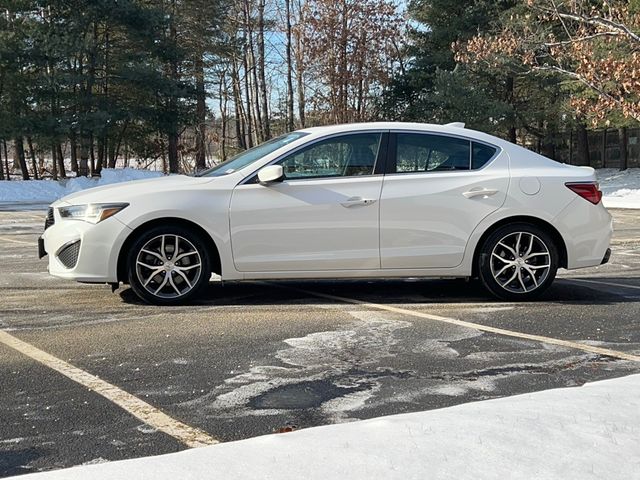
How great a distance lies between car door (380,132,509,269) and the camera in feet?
19.4

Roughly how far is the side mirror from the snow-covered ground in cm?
1796

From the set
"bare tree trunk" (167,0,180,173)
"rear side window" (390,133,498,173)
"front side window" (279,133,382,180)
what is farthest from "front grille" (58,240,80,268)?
"bare tree trunk" (167,0,180,173)

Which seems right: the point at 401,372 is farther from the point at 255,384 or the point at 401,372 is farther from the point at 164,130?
the point at 164,130

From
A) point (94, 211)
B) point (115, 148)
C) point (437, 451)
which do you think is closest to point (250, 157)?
point (94, 211)

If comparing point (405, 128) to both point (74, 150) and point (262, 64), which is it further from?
point (262, 64)

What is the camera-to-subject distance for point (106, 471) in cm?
244

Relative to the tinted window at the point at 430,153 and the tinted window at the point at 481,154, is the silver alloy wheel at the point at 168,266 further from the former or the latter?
the tinted window at the point at 481,154

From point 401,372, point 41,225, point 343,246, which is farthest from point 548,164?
point 41,225

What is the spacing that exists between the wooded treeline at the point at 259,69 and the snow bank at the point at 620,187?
211 cm

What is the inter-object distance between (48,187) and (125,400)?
26.0 metres

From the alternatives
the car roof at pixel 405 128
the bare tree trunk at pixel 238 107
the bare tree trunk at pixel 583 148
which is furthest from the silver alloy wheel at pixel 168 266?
the bare tree trunk at pixel 238 107

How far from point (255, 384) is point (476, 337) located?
6.06ft

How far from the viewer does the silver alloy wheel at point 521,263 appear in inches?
239

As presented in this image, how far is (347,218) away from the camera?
19.2 feet
